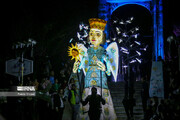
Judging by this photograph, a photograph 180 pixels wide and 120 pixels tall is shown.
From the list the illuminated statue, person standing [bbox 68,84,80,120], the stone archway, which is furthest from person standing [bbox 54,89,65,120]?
the stone archway

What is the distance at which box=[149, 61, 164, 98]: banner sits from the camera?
12328 millimetres

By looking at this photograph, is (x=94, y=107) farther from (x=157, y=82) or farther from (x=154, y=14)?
(x=154, y=14)

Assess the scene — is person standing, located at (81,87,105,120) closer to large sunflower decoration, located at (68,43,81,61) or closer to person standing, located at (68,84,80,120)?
person standing, located at (68,84,80,120)

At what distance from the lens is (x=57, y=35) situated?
2189 cm

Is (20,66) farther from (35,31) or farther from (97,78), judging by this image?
(35,31)

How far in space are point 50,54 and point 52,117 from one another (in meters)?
9.30

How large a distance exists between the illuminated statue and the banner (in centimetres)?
154

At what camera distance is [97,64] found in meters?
12.7

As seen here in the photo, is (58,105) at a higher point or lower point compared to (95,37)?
lower

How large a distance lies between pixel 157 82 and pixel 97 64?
2503 mm

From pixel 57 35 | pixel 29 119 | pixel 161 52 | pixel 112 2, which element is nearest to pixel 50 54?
pixel 57 35

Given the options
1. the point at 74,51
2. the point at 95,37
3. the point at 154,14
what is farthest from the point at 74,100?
the point at 154,14

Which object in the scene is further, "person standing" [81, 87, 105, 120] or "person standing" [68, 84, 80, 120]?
"person standing" [68, 84, 80, 120]

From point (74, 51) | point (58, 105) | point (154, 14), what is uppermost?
point (154, 14)
